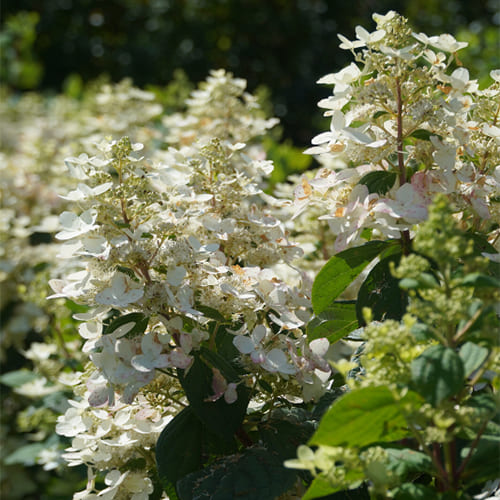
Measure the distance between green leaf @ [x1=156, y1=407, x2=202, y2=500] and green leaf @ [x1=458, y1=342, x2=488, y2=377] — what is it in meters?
0.43

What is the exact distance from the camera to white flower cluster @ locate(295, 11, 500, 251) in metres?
0.97

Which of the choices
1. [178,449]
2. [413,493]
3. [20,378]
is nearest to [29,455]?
[20,378]

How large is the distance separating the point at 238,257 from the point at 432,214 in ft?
1.95

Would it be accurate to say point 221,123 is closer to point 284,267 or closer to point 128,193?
point 284,267

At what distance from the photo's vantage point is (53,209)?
8.75 feet

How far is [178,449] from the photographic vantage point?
1.00 m

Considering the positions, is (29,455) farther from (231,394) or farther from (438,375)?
(438,375)

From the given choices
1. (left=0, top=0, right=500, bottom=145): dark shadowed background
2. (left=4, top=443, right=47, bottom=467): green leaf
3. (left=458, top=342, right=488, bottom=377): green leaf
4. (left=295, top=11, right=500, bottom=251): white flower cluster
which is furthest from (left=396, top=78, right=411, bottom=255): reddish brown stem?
(left=0, top=0, right=500, bottom=145): dark shadowed background

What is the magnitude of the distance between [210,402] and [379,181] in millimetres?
400

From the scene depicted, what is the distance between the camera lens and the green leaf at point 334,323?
3.62 feet

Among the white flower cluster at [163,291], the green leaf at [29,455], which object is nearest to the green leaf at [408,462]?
the white flower cluster at [163,291]

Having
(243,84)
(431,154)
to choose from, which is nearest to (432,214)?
(431,154)

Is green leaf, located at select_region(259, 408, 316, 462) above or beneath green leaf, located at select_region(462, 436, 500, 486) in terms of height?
above

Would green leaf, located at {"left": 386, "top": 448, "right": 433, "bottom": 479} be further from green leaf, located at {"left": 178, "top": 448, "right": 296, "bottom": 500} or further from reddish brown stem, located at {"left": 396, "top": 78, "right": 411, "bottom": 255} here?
reddish brown stem, located at {"left": 396, "top": 78, "right": 411, "bottom": 255}
